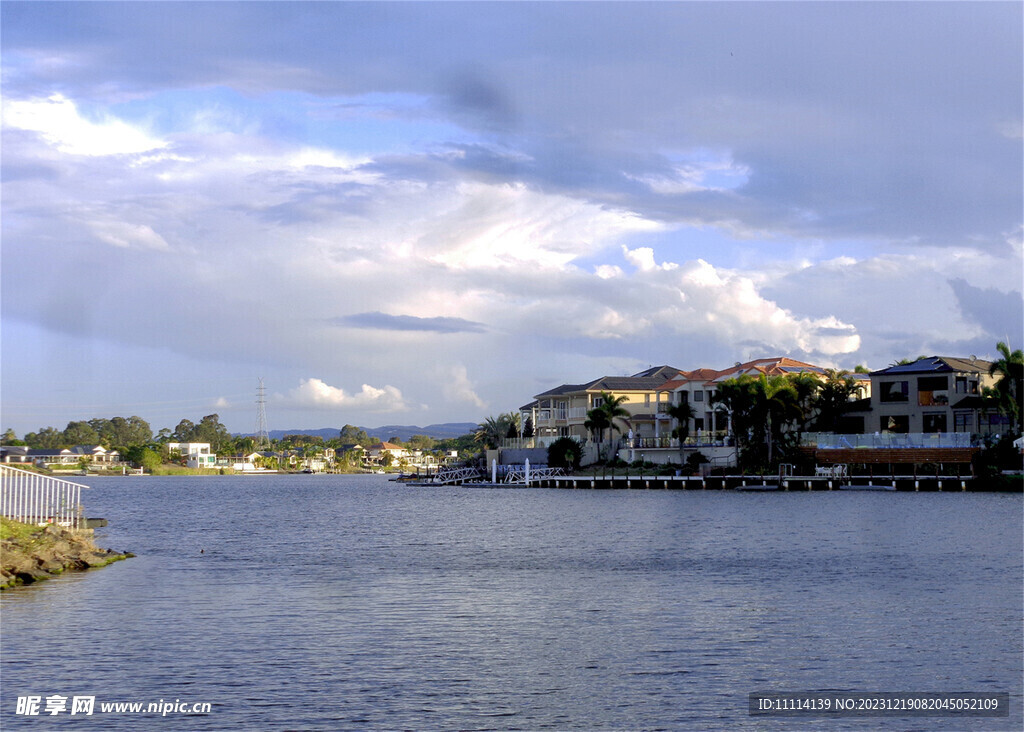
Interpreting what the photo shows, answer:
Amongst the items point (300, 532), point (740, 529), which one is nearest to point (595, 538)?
point (740, 529)

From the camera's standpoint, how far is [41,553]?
3025 cm

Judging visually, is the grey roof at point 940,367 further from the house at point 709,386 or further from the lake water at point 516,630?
the lake water at point 516,630

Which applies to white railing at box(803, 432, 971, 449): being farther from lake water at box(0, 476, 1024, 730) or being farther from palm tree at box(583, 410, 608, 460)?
lake water at box(0, 476, 1024, 730)

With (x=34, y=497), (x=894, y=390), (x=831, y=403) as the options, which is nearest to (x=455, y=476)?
(x=831, y=403)

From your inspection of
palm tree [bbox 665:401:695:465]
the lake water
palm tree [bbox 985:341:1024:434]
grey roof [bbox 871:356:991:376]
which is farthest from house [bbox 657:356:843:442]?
the lake water

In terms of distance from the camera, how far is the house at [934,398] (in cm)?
9344

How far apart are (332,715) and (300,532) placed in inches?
1500

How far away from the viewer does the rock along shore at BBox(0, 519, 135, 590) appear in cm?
2833

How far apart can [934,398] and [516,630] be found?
270 feet

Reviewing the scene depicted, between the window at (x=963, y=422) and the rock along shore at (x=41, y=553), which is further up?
the window at (x=963, y=422)

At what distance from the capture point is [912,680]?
18438 mm

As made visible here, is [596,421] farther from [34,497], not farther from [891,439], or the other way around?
[34,497]

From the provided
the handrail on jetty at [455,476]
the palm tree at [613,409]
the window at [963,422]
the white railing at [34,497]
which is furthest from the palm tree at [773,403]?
the white railing at [34,497]

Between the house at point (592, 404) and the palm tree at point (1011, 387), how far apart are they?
38.4m
